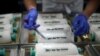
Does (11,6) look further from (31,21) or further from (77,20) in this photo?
(77,20)

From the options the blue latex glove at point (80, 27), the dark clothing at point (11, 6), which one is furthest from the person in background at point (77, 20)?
the dark clothing at point (11, 6)

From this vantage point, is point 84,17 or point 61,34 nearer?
point 61,34

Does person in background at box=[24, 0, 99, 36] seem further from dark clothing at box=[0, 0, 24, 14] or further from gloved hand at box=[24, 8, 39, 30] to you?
dark clothing at box=[0, 0, 24, 14]

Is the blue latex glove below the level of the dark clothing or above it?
below

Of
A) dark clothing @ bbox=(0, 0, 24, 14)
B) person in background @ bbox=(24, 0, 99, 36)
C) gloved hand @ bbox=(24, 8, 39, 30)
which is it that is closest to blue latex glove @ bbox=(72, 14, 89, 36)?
person in background @ bbox=(24, 0, 99, 36)

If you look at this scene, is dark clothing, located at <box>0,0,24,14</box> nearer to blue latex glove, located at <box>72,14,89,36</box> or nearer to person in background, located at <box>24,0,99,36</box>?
person in background, located at <box>24,0,99,36</box>

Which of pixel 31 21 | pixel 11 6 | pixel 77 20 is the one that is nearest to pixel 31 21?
pixel 31 21

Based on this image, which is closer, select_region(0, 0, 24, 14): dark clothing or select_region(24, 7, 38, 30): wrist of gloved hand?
select_region(24, 7, 38, 30): wrist of gloved hand

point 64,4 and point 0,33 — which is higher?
point 64,4

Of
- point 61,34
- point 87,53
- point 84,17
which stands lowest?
point 87,53

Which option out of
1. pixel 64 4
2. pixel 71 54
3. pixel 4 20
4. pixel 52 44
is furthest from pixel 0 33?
pixel 64 4

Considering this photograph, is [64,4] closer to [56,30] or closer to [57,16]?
[57,16]

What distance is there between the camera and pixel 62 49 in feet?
4.09

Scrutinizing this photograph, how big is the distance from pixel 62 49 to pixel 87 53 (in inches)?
6.1
